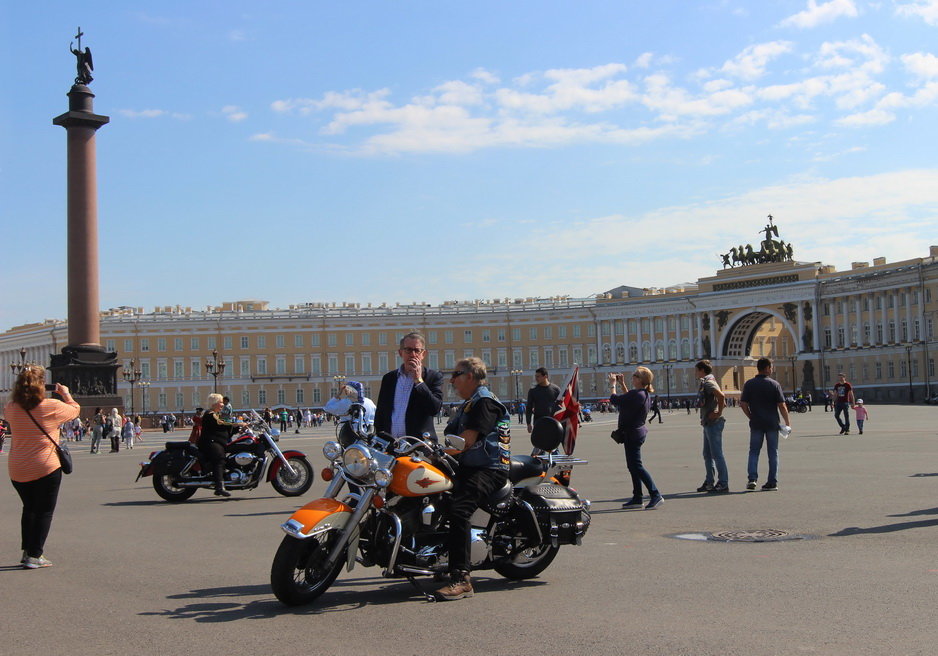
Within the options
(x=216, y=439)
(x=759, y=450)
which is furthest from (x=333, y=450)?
(x=216, y=439)

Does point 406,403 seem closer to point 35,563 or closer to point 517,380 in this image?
point 35,563

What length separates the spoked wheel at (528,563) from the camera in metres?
7.44

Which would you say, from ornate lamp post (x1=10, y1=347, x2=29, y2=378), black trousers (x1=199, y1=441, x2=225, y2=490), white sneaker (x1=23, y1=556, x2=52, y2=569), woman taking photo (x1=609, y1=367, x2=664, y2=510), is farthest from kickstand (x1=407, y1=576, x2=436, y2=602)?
black trousers (x1=199, y1=441, x2=225, y2=490)

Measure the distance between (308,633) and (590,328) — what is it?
113m

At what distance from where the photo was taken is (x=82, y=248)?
145ft

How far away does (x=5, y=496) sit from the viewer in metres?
16.7

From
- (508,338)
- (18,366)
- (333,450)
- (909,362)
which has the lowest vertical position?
(333,450)

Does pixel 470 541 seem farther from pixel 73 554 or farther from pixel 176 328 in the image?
pixel 176 328

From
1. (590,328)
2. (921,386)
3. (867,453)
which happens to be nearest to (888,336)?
(921,386)

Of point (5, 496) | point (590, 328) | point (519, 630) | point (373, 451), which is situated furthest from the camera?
point (590, 328)

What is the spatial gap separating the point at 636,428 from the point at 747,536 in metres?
3.11

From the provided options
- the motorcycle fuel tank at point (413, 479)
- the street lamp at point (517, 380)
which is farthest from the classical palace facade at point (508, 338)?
the motorcycle fuel tank at point (413, 479)

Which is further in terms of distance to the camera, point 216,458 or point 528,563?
point 216,458

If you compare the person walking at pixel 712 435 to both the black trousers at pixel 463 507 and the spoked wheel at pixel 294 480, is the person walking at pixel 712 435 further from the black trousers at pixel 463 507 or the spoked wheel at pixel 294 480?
the black trousers at pixel 463 507
